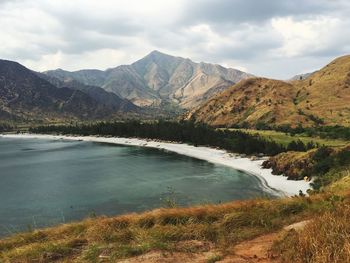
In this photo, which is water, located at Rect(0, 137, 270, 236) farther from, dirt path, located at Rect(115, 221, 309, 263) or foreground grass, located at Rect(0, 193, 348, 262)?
dirt path, located at Rect(115, 221, 309, 263)

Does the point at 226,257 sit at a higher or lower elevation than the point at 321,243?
lower

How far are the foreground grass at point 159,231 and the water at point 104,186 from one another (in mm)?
28850

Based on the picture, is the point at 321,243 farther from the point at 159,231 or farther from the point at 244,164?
the point at 244,164

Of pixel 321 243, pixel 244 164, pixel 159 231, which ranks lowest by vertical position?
pixel 244 164

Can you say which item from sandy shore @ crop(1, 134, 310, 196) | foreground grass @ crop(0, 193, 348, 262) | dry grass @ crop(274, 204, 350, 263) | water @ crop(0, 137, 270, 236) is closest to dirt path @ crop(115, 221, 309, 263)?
foreground grass @ crop(0, 193, 348, 262)

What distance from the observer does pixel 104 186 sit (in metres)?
95.4

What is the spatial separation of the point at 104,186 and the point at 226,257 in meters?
86.2

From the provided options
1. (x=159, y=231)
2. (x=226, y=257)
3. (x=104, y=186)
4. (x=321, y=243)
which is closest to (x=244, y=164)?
(x=104, y=186)

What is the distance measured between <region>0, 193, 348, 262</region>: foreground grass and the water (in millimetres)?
28850

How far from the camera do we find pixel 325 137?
142 metres

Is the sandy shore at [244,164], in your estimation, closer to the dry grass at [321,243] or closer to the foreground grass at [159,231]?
the foreground grass at [159,231]

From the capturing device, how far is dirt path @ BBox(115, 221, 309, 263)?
11.4 meters

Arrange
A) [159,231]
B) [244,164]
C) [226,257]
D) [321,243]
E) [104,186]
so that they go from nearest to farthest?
[321,243] → [226,257] → [159,231] → [104,186] → [244,164]

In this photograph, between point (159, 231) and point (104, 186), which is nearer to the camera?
point (159, 231)
